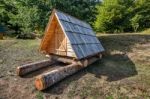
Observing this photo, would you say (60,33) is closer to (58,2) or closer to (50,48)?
(50,48)

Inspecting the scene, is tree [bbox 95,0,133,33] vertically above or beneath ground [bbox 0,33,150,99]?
above

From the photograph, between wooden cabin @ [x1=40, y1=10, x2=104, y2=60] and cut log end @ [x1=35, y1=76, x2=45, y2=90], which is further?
wooden cabin @ [x1=40, y1=10, x2=104, y2=60]

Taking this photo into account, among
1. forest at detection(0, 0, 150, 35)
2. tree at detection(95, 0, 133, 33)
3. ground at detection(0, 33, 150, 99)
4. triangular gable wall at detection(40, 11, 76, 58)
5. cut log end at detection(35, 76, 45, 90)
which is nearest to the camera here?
cut log end at detection(35, 76, 45, 90)

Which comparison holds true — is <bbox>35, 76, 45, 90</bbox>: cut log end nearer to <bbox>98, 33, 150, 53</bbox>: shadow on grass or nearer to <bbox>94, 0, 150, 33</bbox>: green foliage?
<bbox>98, 33, 150, 53</bbox>: shadow on grass

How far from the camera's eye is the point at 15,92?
7453 millimetres

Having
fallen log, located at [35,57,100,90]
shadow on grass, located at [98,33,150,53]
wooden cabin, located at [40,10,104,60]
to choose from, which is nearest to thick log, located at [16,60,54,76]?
wooden cabin, located at [40,10,104,60]

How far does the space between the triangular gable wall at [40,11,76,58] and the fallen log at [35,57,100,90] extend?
715 mm

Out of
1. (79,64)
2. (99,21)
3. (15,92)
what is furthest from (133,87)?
(99,21)

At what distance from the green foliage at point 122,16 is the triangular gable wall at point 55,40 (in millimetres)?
15040

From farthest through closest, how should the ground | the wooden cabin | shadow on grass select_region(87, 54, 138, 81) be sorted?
1. shadow on grass select_region(87, 54, 138, 81)
2. the wooden cabin
3. the ground

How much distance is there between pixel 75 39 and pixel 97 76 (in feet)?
6.36

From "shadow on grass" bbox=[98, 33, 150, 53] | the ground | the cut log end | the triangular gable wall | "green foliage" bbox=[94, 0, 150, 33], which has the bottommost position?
the ground

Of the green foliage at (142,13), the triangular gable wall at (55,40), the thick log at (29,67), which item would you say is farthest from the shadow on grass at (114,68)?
the green foliage at (142,13)

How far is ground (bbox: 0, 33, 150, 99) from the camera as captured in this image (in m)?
7.53
